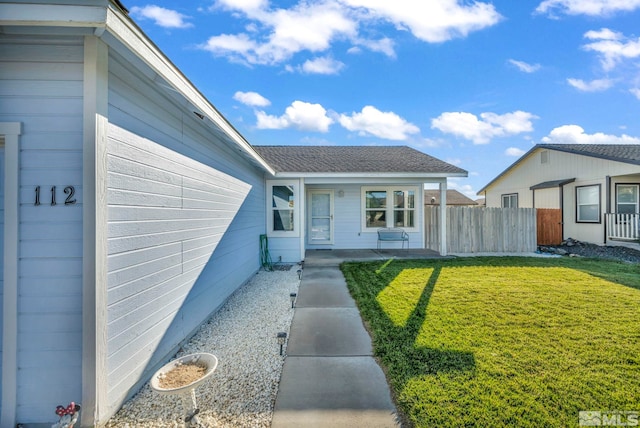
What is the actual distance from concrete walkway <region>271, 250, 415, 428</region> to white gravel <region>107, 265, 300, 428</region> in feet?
0.54

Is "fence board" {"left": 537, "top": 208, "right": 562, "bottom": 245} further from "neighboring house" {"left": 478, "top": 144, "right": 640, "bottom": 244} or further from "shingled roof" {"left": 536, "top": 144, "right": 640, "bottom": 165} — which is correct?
"shingled roof" {"left": 536, "top": 144, "right": 640, "bottom": 165}

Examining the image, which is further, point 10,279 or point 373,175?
point 373,175

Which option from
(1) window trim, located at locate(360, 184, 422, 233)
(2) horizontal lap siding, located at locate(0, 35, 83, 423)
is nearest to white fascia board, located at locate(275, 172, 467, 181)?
(1) window trim, located at locate(360, 184, 422, 233)

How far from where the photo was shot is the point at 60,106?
216 centimetres

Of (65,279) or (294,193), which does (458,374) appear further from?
(294,193)

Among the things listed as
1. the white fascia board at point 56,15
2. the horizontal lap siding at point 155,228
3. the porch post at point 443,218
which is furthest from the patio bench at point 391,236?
the white fascia board at point 56,15

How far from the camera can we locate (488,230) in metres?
10.6

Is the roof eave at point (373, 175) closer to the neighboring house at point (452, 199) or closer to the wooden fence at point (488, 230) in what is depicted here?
the wooden fence at point (488, 230)

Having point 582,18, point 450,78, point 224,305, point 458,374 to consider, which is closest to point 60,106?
point 224,305

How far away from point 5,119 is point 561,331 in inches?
251

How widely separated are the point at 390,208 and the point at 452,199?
3048 cm

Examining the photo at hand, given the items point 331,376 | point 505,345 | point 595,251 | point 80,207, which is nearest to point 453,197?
point 595,251

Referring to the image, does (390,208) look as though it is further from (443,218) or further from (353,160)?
(353,160)

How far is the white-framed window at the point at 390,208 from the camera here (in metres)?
11.0
